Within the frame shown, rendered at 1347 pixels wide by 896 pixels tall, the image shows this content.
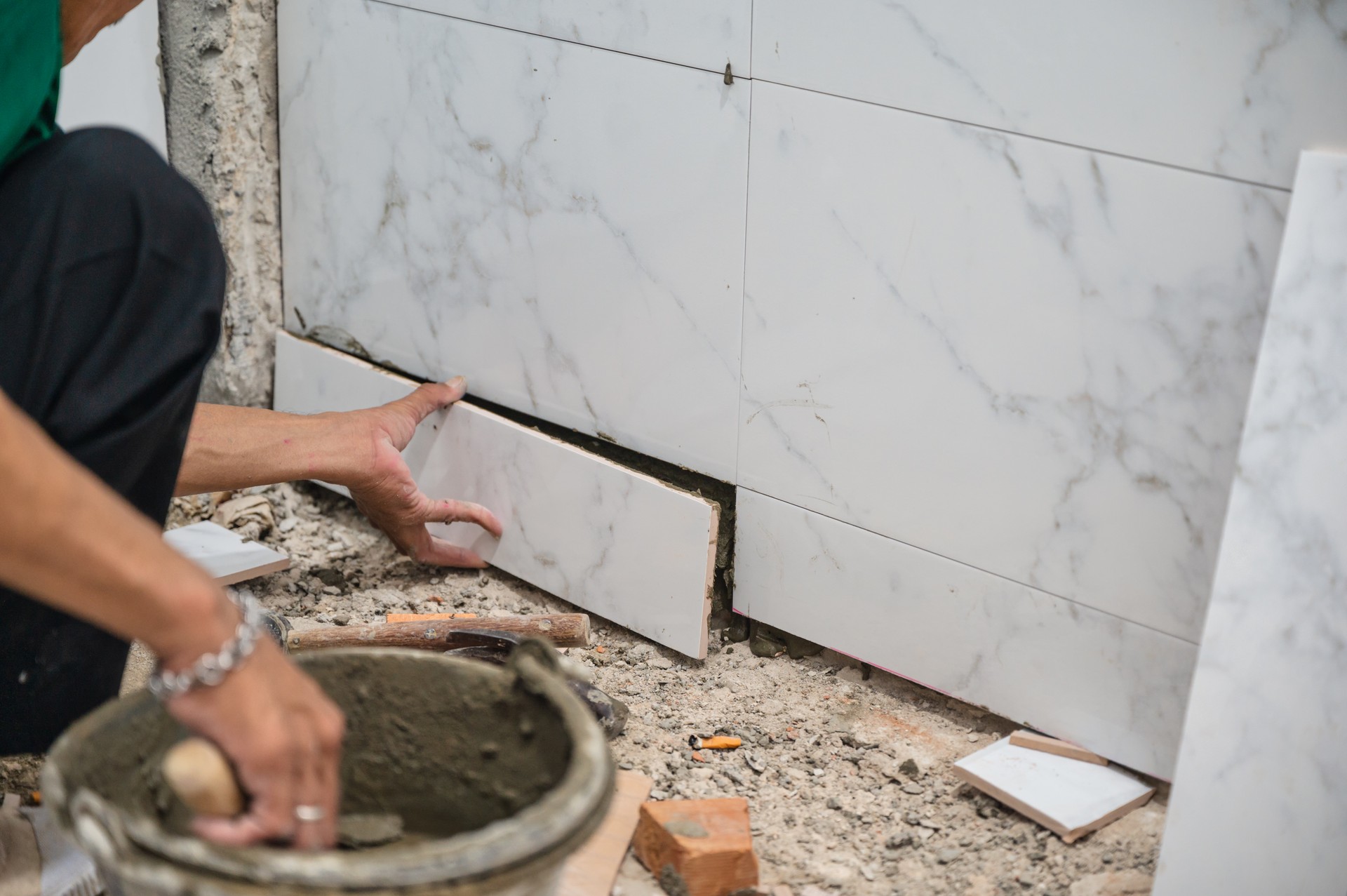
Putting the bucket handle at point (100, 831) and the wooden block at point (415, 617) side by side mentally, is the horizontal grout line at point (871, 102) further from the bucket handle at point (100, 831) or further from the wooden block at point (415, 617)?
the bucket handle at point (100, 831)

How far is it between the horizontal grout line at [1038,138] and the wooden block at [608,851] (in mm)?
988

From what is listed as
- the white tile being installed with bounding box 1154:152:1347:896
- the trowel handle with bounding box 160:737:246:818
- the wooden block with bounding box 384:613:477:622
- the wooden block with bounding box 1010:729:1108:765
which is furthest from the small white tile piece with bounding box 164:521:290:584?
the white tile being installed with bounding box 1154:152:1347:896

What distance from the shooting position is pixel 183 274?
58.8 inches

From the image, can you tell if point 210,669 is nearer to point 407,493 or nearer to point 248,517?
point 407,493

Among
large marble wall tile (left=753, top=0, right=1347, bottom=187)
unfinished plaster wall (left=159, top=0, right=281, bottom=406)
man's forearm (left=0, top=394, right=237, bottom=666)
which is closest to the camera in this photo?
man's forearm (left=0, top=394, right=237, bottom=666)

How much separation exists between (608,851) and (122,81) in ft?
6.35

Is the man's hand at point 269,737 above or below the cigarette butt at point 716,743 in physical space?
above

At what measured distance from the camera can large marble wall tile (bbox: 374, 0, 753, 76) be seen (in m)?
1.87

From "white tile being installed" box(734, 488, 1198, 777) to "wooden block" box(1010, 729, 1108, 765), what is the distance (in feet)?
0.04

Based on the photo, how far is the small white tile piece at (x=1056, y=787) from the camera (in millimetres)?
1726

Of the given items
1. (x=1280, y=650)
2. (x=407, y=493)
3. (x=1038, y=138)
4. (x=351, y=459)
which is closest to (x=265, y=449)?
(x=351, y=459)

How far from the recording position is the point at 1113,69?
155 centimetres

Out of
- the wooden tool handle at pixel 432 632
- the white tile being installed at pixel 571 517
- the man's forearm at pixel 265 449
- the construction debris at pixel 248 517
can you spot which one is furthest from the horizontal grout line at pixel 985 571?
the construction debris at pixel 248 517

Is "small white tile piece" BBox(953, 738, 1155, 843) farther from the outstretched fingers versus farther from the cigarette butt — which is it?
the outstretched fingers
